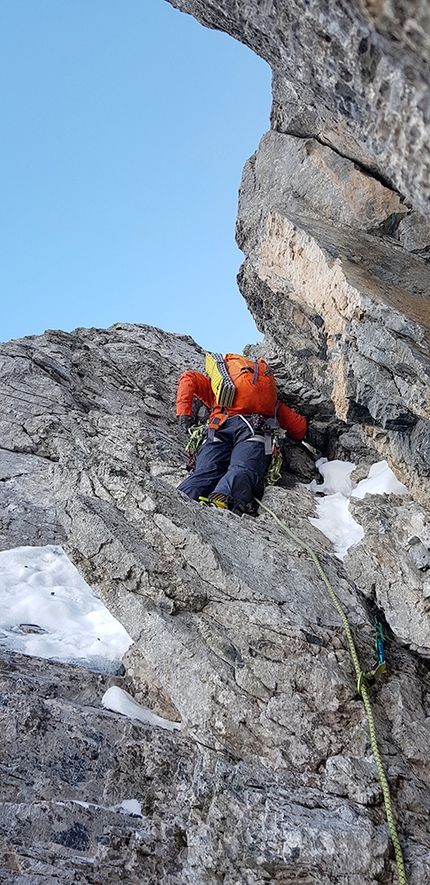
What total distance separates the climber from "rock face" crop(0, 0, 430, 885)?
18.1 inches

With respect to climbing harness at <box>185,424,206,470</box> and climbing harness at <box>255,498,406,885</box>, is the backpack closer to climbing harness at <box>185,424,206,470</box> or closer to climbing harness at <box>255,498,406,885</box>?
climbing harness at <box>185,424,206,470</box>

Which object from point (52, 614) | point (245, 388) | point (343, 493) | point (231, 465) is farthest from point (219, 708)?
point (245, 388)

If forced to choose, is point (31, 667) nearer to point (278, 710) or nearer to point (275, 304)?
point (278, 710)

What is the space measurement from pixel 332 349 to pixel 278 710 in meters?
4.27

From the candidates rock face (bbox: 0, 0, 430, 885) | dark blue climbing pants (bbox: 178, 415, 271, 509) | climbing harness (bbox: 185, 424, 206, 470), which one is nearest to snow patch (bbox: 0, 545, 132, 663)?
rock face (bbox: 0, 0, 430, 885)

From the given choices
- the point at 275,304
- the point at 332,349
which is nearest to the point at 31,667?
the point at 332,349

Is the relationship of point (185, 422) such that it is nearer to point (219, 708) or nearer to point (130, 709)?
point (130, 709)

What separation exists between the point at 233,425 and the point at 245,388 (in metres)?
0.67

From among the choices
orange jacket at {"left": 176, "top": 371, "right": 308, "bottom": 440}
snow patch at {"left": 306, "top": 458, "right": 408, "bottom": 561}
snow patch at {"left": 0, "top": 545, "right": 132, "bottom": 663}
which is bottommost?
snow patch at {"left": 0, "top": 545, "right": 132, "bottom": 663}

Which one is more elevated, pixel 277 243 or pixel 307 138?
pixel 307 138

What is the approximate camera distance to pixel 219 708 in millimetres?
4695

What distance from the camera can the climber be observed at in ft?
27.1

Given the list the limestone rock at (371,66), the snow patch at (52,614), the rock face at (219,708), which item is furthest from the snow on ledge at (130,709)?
the limestone rock at (371,66)

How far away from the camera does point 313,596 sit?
5816 millimetres
